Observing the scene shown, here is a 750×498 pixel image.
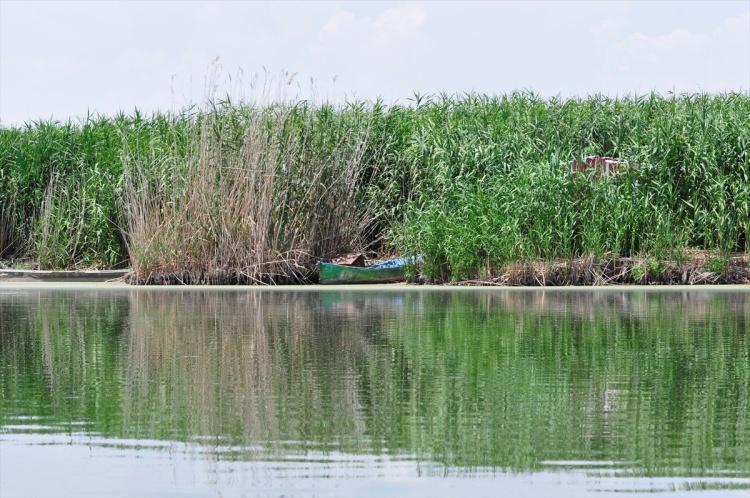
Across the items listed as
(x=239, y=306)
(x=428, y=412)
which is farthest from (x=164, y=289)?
(x=428, y=412)

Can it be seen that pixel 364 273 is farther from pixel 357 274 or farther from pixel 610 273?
pixel 610 273

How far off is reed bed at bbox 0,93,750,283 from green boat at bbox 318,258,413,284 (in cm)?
42

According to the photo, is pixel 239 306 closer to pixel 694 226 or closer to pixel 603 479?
pixel 694 226

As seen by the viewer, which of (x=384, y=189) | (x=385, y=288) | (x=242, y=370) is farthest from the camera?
(x=384, y=189)

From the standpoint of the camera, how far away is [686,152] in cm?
2255

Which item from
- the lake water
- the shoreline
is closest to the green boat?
the shoreline

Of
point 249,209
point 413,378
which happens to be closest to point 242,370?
point 413,378

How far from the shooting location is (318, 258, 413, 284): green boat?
2175cm

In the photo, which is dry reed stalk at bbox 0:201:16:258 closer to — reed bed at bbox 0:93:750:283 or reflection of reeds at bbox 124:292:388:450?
reed bed at bbox 0:93:750:283

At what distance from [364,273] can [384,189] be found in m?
2.87

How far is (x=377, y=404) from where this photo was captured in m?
8.23

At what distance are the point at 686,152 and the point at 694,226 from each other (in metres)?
1.26

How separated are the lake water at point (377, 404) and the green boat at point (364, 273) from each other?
6069 millimetres

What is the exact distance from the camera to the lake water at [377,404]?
6.02 m
